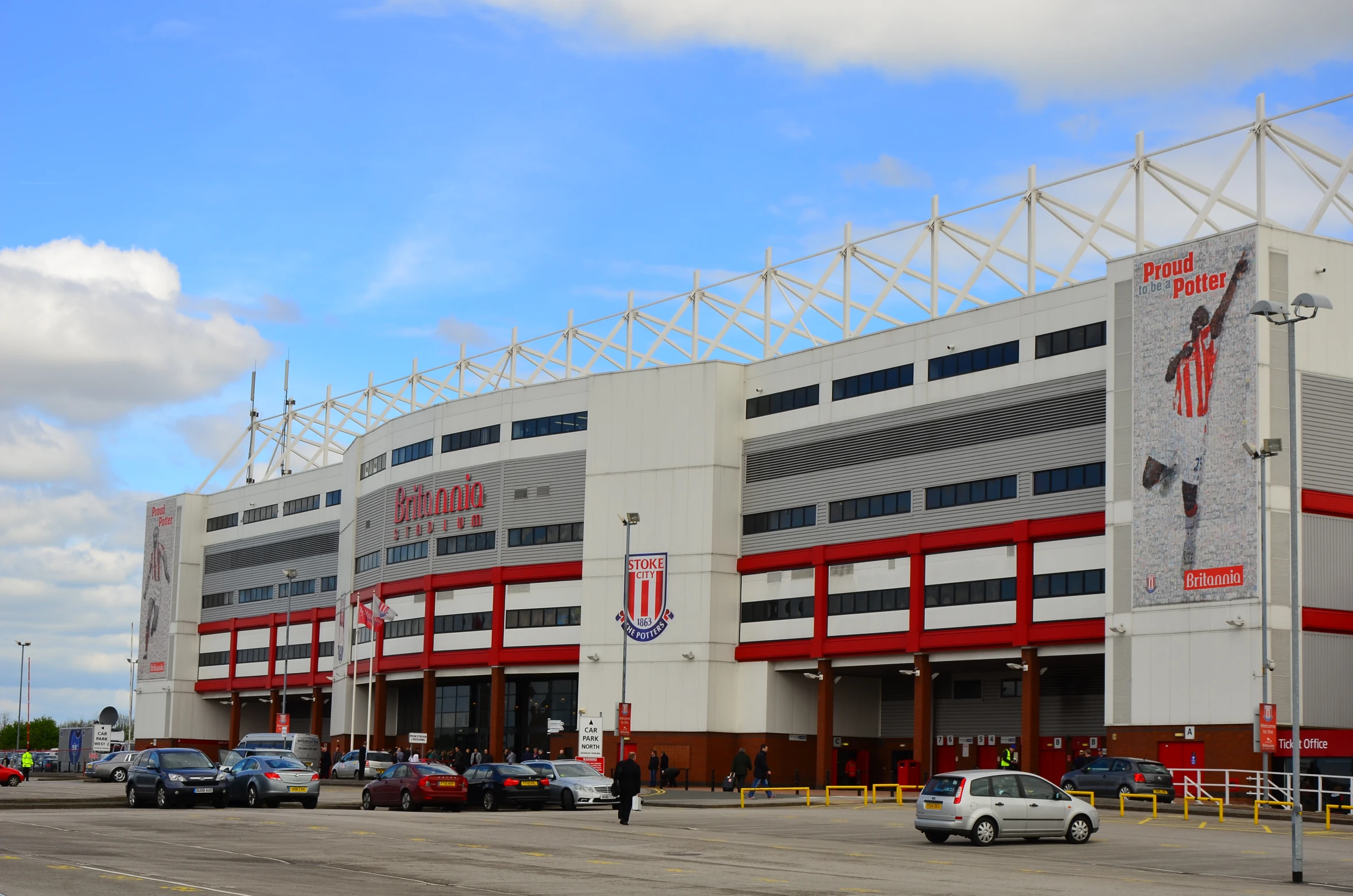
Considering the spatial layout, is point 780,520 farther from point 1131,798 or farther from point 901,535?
point 1131,798

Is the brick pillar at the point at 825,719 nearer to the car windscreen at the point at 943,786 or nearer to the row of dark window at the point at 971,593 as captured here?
the row of dark window at the point at 971,593

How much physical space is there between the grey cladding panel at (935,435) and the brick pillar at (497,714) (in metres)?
18.6

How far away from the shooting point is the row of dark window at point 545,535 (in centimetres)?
8412

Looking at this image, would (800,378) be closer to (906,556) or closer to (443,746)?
(906,556)

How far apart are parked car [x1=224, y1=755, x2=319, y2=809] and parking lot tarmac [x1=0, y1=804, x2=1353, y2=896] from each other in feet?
8.66

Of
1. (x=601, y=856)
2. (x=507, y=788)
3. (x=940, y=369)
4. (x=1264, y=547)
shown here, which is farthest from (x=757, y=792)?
(x=601, y=856)

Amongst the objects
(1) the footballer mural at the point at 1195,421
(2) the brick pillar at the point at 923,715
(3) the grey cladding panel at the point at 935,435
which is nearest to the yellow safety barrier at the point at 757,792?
(2) the brick pillar at the point at 923,715

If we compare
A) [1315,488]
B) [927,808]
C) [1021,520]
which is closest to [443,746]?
[1021,520]

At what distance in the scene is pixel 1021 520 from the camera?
220ft

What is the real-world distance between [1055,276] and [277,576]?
66249 mm

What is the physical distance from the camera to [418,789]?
158ft

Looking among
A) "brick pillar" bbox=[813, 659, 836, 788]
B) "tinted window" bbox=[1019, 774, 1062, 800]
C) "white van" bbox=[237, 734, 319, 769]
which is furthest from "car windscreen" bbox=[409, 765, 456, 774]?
"white van" bbox=[237, 734, 319, 769]

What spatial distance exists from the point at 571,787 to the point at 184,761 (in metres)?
11.5

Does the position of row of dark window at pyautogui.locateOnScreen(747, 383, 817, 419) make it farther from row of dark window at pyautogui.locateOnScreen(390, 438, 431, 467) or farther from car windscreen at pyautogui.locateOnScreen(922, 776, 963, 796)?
car windscreen at pyautogui.locateOnScreen(922, 776, 963, 796)
